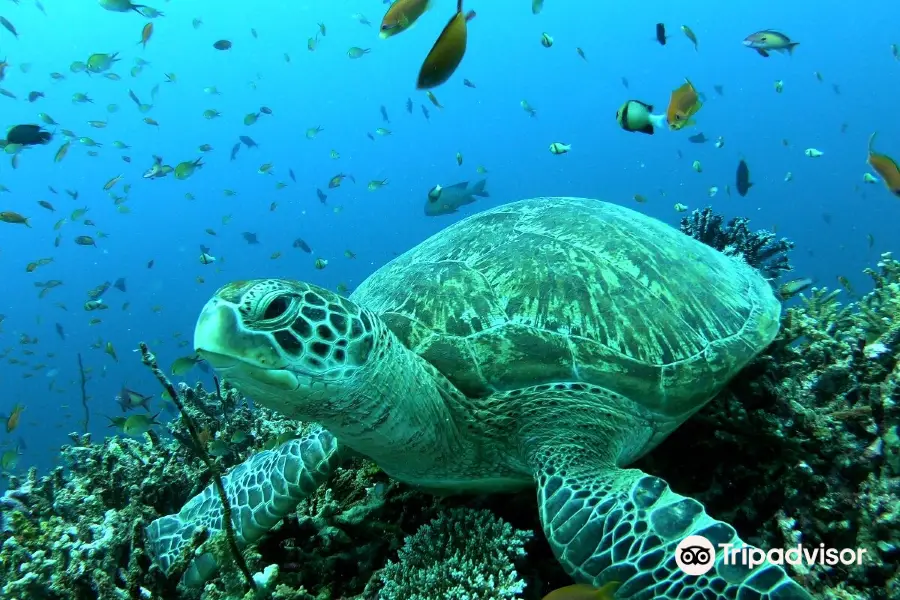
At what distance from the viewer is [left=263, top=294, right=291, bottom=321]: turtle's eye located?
1.64 meters

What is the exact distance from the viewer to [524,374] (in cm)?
210

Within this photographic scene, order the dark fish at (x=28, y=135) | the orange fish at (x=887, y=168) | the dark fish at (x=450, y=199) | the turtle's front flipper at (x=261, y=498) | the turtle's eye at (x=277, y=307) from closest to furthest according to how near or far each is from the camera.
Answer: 1. the turtle's eye at (x=277, y=307)
2. the turtle's front flipper at (x=261, y=498)
3. the orange fish at (x=887, y=168)
4. the dark fish at (x=28, y=135)
5. the dark fish at (x=450, y=199)

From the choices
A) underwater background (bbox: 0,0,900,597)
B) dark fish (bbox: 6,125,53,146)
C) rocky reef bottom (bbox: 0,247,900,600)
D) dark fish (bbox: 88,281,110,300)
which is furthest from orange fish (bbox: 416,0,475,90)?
underwater background (bbox: 0,0,900,597)

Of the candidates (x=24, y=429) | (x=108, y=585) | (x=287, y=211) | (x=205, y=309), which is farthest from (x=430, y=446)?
(x=287, y=211)

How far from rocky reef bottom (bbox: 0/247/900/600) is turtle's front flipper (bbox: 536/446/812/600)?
0.76ft

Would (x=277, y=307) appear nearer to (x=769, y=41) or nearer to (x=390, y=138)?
(x=769, y=41)

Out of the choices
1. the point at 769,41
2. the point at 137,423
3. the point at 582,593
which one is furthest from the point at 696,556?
the point at 769,41

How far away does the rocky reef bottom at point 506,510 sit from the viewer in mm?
1740

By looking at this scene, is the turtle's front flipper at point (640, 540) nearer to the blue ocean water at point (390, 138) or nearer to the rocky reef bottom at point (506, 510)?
the rocky reef bottom at point (506, 510)

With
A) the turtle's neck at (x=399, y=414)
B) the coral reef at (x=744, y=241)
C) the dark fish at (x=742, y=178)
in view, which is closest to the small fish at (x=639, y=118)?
the coral reef at (x=744, y=241)

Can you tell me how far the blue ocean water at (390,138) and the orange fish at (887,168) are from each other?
47717mm

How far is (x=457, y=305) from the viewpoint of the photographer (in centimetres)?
232

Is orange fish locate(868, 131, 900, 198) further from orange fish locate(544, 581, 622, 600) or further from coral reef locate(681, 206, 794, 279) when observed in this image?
orange fish locate(544, 581, 622, 600)

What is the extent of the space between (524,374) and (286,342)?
992 millimetres
